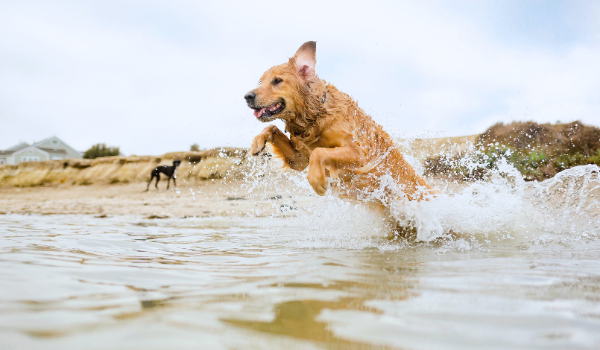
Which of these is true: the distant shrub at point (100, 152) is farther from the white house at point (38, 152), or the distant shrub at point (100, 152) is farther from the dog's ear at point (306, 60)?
the dog's ear at point (306, 60)

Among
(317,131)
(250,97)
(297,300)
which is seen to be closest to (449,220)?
(317,131)

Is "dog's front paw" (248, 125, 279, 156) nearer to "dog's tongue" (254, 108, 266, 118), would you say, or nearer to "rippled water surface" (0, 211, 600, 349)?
"dog's tongue" (254, 108, 266, 118)

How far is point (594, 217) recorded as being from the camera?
18.6 ft

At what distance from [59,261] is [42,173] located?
27.7m

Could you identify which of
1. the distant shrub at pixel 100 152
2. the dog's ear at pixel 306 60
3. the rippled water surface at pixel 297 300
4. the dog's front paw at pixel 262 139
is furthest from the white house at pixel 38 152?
the rippled water surface at pixel 297 300

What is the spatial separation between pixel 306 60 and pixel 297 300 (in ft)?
9.44

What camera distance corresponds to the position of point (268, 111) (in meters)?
3.93

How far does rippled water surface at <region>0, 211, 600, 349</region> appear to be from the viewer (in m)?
1.31

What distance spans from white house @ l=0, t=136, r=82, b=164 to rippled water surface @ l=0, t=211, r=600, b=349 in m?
43.0

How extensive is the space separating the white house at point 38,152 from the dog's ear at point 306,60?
138 feet

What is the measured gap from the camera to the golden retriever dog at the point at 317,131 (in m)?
3.87

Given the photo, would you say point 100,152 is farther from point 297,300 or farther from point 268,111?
point 297,300

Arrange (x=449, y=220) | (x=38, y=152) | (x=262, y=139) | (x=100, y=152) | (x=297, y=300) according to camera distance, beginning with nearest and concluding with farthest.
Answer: (x=297, y=300) < (x=262, y=139) < (x=449, y=220) < (x=100, y=152) < (x=38, y=152)

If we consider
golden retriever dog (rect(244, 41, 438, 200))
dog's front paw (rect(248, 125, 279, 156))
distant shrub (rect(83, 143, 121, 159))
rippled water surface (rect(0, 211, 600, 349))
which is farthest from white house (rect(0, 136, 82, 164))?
rippled water surface (rect(0, 211, 600, 349))
